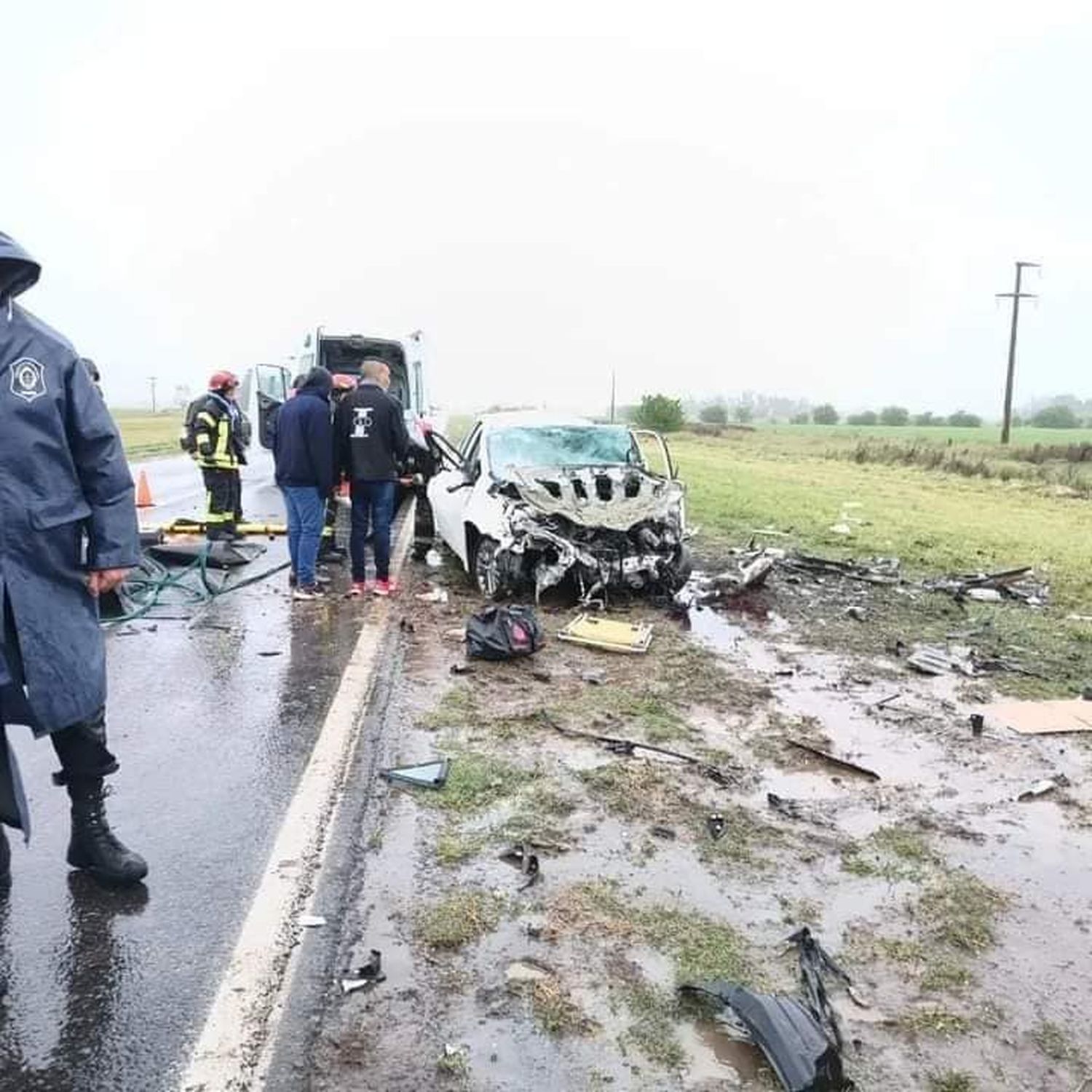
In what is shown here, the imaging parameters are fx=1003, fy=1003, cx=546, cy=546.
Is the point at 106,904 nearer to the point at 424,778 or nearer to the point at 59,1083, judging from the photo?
the point at 59,1083

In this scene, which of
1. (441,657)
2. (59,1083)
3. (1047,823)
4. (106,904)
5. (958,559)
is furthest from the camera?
(958,559)

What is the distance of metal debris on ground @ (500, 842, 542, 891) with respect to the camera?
3674 mm

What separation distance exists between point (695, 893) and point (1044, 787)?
92.0 inches

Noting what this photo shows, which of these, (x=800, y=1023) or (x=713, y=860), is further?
(x=713, y=860)

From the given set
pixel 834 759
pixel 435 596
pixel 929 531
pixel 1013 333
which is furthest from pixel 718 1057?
pixel 1013 333

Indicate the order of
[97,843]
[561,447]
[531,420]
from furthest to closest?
[531,420] → [561,447] → [97,843]

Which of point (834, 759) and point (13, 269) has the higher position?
point (13, 269)

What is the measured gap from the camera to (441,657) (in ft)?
22.7

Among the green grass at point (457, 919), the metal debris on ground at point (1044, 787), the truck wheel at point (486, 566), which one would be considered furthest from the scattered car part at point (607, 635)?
the green grass at point (457, 919)

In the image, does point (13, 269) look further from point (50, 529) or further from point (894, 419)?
point (894, 419)

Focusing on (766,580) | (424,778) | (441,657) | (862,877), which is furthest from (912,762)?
(766,580)

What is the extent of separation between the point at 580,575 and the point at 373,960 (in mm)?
5685

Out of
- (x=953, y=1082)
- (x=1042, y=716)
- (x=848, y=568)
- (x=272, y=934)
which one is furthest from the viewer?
(x=848, y=568)

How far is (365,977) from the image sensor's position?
300 centimetres
